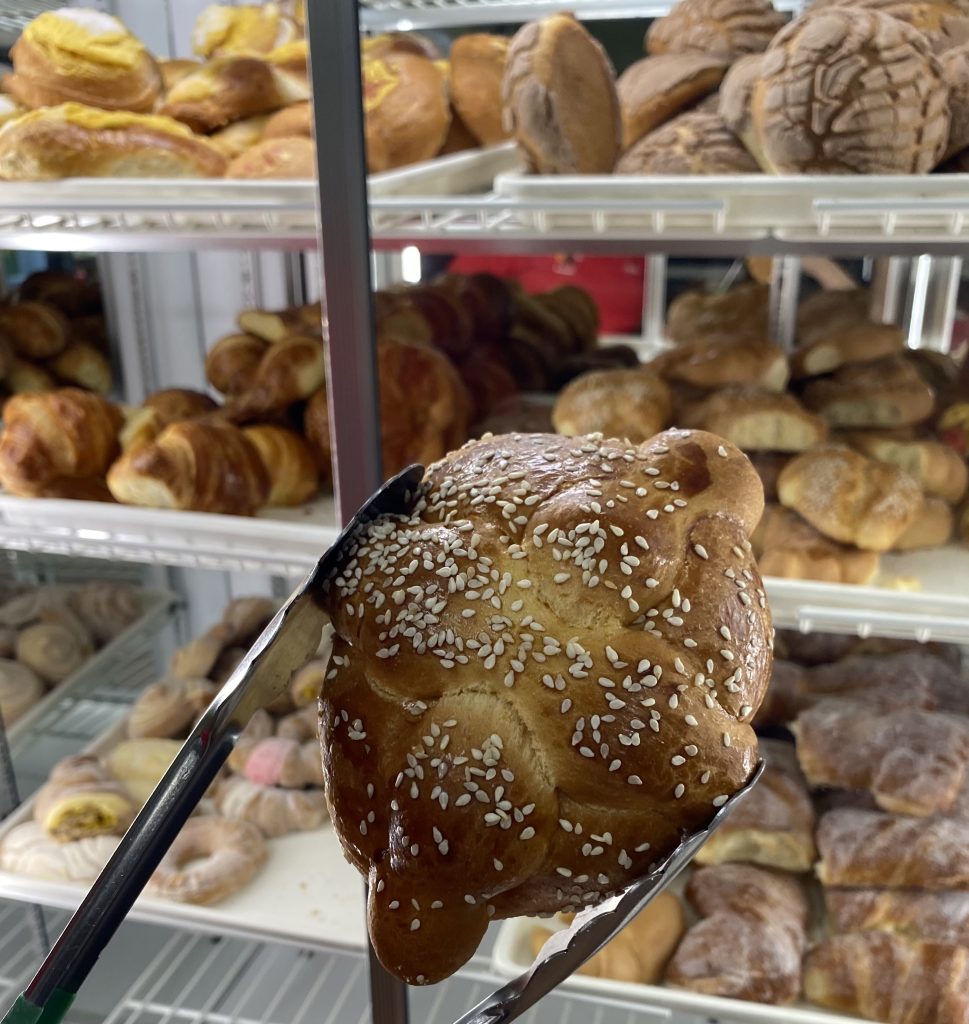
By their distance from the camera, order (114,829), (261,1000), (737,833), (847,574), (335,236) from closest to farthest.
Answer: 1. (335,236)
2. (847,574)
3. (737,833)
4. (114,829)
5. (261,1000)

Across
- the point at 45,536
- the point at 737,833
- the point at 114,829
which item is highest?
the point at 45,536

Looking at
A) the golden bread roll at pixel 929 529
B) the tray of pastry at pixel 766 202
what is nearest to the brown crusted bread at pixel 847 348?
the golden bread roll at pixel 929 529

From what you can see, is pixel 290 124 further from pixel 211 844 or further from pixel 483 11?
pixel 211 844

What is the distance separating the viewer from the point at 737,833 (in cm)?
120

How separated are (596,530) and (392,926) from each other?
7.7 inches

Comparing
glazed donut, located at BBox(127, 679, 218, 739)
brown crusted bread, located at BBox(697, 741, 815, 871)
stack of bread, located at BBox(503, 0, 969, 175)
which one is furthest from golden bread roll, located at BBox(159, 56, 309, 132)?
brown crusted bread, located at BBox(697, 741, 815, 871)

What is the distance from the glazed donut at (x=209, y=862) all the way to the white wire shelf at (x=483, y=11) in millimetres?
1288

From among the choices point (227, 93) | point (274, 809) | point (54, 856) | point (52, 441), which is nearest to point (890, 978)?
point (274, 809)

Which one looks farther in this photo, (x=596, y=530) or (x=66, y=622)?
(x=66, y=622)

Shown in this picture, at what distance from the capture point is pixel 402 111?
121 centimetres

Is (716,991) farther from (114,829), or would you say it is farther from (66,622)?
(66,622)

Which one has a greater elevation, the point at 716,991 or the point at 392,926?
the point at 392,926

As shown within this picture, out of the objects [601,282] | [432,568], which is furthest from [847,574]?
[601,282]

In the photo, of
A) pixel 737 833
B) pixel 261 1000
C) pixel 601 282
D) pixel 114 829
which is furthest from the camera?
pixel 601 282
